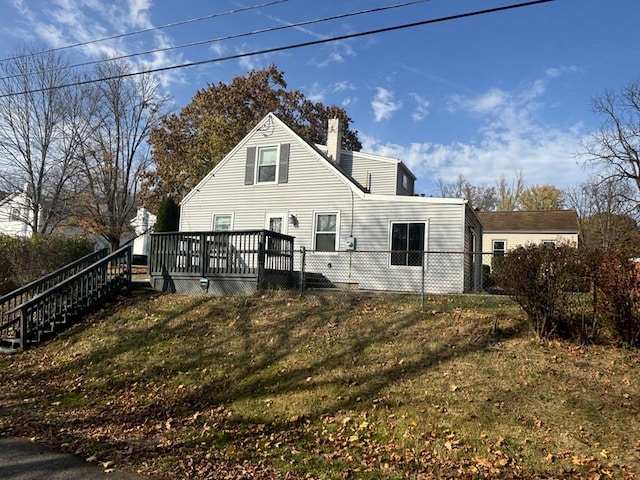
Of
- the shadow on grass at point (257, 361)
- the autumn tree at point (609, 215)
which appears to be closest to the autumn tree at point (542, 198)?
the autumn tree at point (609, 215)

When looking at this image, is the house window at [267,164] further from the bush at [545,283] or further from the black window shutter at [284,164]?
the bush at [545,283]

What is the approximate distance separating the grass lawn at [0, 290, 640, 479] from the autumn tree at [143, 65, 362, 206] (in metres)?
19.7

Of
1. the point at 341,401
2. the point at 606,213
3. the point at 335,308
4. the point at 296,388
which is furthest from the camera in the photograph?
the point at 606,213

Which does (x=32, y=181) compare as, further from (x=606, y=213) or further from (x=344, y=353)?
(x=606, y=213)

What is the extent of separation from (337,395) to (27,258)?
39.9 feet

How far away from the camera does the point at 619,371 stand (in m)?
6.39

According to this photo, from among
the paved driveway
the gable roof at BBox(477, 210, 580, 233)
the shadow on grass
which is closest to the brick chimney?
the shadow on grass

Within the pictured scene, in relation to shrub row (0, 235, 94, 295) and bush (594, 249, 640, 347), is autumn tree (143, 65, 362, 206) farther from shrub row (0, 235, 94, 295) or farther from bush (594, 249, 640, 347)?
bush (594, 249, 640, 347)

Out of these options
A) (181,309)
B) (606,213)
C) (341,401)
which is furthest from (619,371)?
(606,213)

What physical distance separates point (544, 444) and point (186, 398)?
476cm

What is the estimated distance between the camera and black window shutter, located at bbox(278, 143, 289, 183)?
17.1 m

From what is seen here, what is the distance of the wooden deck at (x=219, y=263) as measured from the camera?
1191 cm

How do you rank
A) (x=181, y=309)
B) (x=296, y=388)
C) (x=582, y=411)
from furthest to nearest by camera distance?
A: (x=181, y=309) → (x=296, y=388) → (x=582, y=411)

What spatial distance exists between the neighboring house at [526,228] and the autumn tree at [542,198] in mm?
17457
